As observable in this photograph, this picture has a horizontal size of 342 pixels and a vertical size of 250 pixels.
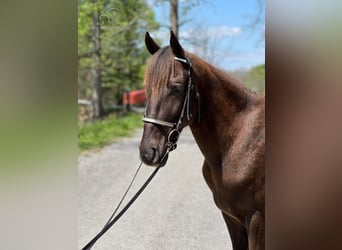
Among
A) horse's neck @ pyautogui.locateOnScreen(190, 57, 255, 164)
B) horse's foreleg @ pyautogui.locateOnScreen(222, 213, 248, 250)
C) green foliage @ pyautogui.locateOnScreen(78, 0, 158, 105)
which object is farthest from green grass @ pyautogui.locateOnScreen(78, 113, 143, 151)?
horse's neck @ pyautogui.locateOnScreen(190, 57, 255, 164)

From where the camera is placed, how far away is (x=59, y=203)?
48.2 inches

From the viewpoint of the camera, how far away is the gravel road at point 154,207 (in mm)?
2537

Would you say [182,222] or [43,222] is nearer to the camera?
[43,222]

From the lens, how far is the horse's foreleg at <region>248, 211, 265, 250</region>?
1.38m

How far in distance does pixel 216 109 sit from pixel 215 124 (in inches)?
2.5

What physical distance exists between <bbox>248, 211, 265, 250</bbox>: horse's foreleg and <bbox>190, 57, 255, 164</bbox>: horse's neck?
0.94ft

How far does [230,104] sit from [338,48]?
78cm

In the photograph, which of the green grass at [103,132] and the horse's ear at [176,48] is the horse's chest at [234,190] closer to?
the horse's ear at [176,48]

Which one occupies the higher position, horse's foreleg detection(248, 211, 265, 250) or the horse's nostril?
the horse's nostril

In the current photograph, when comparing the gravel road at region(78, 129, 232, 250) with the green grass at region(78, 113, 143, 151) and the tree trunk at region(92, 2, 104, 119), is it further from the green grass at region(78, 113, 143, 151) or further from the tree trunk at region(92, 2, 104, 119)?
the tree trunk at region(92, 2, 104, 119)

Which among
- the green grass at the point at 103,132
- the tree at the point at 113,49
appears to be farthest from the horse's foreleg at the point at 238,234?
the green grass at the point at 103,132

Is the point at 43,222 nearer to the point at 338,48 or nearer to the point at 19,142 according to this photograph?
the point at 19,142

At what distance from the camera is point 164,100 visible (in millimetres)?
1375

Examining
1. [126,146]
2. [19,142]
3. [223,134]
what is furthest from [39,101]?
[126,146]
